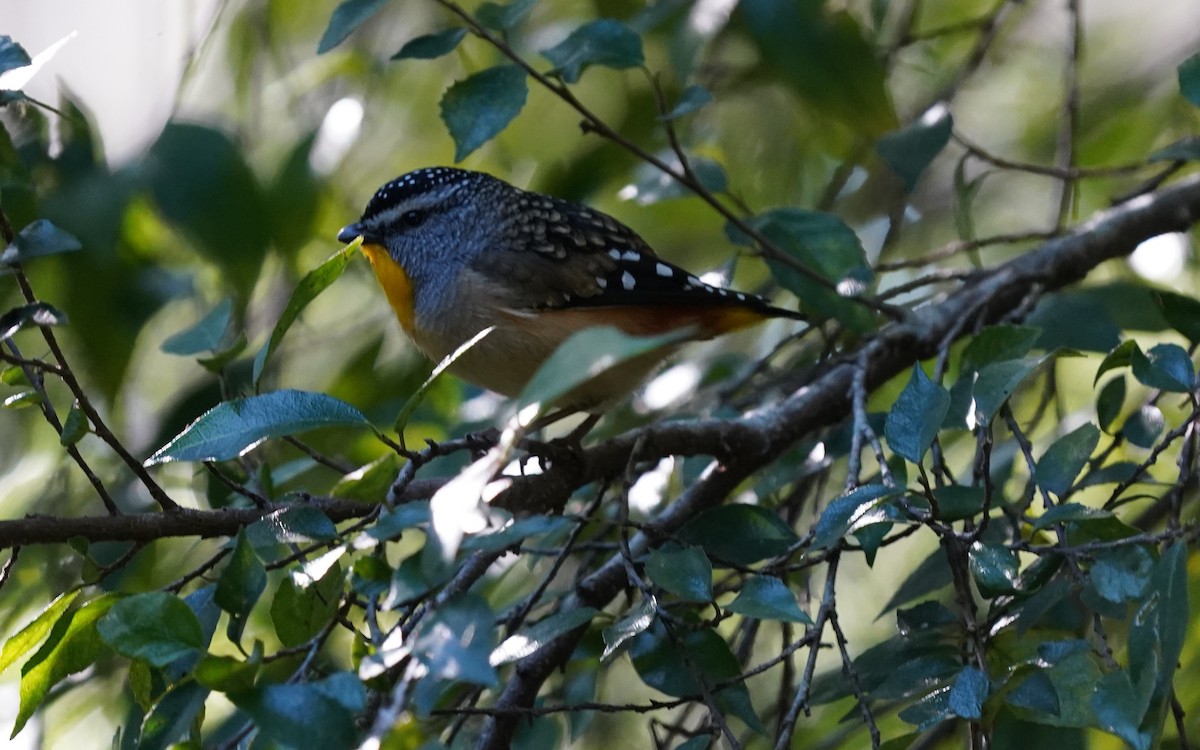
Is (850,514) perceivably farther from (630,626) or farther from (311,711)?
(311,711)

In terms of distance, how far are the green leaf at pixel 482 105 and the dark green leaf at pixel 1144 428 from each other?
5.38ft

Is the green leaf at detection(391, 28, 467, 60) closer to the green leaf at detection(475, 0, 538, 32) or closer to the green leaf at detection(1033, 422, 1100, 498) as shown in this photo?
the green leaf at detection(475, 0, 538, 32)

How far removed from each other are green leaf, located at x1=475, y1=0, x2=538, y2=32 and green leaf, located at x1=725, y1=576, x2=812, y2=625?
1.58 m

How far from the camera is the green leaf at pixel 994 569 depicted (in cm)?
190

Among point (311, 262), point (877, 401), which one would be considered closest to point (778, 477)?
point (877, 401)

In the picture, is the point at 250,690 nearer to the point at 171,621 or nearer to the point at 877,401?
the point at 171,621

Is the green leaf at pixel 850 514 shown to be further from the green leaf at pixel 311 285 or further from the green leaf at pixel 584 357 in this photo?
the green leaf at pixel 311 285

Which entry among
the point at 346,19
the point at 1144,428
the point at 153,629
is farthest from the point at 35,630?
the point at 1144,428

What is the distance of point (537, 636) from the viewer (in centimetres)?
196

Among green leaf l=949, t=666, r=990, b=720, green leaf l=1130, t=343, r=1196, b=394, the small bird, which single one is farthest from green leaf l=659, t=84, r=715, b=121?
green leaf l=949, t=666, r=990, b=720

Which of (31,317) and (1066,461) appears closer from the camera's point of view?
(31,317)

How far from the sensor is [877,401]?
3902mm

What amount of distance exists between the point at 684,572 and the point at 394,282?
215 cm

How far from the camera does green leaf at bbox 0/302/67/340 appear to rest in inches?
78.2
